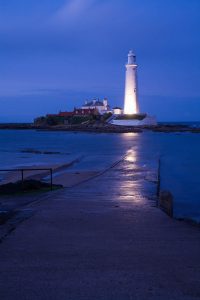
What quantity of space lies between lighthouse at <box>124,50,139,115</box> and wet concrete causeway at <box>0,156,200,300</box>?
255ft

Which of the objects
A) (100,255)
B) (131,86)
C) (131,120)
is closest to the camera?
(100,255)

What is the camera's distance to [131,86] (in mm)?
86438

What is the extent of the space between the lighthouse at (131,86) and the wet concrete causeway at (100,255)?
7771 cm

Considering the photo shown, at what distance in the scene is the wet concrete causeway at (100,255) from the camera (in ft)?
15.0

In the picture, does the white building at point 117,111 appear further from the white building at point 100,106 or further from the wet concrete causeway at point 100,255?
the wet concrete causeway at point 100,255

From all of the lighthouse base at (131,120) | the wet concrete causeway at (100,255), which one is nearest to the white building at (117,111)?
the lighthouse base at (131,120)

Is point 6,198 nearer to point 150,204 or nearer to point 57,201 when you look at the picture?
Answer: point 57,201

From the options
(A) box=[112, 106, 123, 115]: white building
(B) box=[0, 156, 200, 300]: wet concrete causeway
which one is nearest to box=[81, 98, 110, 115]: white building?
(A) box=[112, 106, 123, 115]: white building

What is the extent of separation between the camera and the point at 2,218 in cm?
827

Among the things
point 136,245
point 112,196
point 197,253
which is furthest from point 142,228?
point 112,196

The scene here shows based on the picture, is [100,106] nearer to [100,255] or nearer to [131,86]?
[131,86]

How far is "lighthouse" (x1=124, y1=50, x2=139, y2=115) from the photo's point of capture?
282ft

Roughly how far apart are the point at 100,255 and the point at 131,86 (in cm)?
8175

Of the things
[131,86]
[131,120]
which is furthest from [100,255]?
[131,120]
